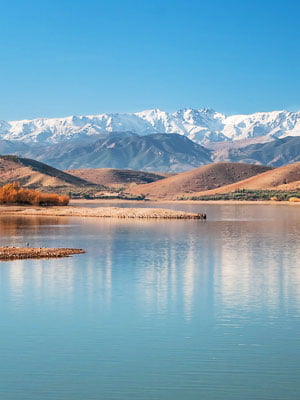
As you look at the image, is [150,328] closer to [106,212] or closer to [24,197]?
[106,212]

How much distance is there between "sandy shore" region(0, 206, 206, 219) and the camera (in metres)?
97.0

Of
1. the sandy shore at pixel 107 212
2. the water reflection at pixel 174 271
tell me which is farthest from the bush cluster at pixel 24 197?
the water reflection at pixel 174 271

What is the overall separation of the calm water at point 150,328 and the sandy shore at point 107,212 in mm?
52813

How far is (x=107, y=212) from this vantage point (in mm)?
103688

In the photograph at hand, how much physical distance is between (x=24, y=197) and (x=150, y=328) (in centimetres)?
9671

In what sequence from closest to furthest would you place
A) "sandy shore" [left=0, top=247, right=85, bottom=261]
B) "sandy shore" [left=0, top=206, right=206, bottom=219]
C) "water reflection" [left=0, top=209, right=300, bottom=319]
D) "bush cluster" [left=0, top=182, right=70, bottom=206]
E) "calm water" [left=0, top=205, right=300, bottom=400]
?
"calm water" [left=0, top=205, right=300, bottom=400]
"water reflection" [left=0, top=209, right=300, bottom=319]
"sandy shore" [left=0, top=247, right=85, bottom=261]
"sandy shore" [left=0, top=206, right=206, bottom=219]
"bush cluster" [left=0, top=182, right=70, bottom=206]

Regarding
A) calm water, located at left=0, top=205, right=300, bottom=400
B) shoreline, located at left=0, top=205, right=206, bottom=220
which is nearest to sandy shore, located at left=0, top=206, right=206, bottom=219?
shoreline, located at left=0, top=205, right=206, bottom=220

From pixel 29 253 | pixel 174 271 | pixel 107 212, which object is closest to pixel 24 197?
pixel 107 212

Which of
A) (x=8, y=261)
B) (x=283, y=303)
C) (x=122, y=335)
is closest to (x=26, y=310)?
(x=122, y=335)

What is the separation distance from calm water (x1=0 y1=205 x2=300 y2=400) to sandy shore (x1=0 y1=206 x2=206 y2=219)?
52813mm

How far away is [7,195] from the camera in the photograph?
4508 inches

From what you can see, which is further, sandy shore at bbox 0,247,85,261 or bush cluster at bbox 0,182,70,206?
bush cluster at bbox 0,182,70,206

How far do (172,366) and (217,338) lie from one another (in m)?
3.32

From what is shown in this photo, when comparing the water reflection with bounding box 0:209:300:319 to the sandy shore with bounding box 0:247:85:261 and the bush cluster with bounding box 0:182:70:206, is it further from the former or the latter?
the bush cluster with bounding box 0:182:70:206
